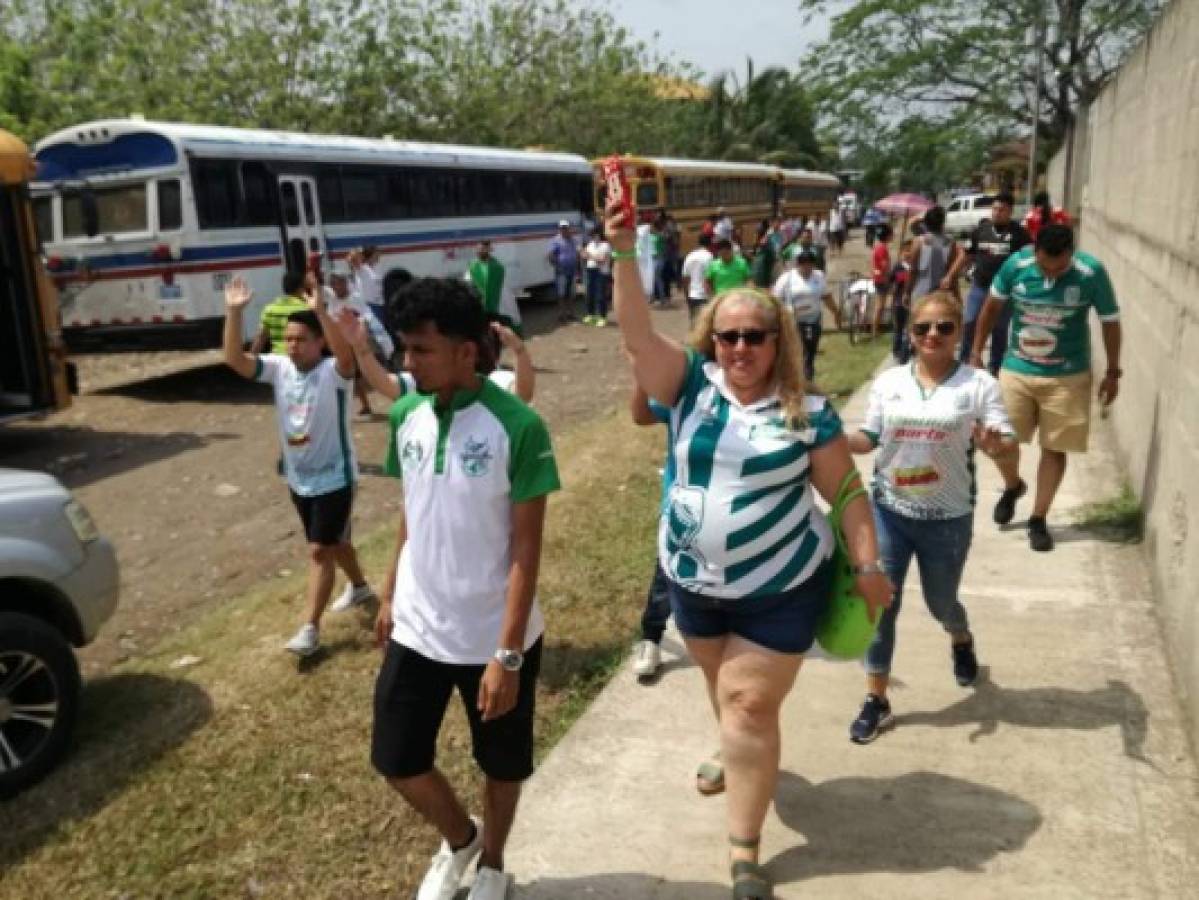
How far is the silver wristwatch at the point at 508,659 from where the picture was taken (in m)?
2.67

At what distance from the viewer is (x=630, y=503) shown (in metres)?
7.16

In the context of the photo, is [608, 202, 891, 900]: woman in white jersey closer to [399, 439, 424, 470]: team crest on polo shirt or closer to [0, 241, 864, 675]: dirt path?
[399, 439, 424, 470]: team crest on polo shirt

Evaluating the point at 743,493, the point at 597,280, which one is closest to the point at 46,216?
the point at 597,280

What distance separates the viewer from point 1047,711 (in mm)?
3977

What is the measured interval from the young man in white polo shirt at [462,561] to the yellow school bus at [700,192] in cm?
1819

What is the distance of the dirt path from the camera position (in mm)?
6738

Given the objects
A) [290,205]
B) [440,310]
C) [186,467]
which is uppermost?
[290,205]

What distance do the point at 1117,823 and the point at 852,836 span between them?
847 mm

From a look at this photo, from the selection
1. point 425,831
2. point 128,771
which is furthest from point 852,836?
point 128,771

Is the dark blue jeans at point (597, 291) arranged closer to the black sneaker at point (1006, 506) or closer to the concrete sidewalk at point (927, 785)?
the black sneaker at point (1006, 506)

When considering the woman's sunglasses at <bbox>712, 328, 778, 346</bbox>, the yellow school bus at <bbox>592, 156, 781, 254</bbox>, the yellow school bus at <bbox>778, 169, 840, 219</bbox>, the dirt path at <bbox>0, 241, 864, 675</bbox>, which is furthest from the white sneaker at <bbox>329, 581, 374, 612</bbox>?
the yellow school bus at <bbox>778, 169, 840, 219</bbox>

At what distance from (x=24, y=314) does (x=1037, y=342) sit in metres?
8.97

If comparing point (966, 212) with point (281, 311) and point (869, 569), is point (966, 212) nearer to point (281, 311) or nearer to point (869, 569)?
point (281, 311)

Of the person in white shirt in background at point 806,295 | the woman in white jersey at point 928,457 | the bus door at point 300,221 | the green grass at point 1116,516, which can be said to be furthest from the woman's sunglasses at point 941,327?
the bus door at point 300,221
